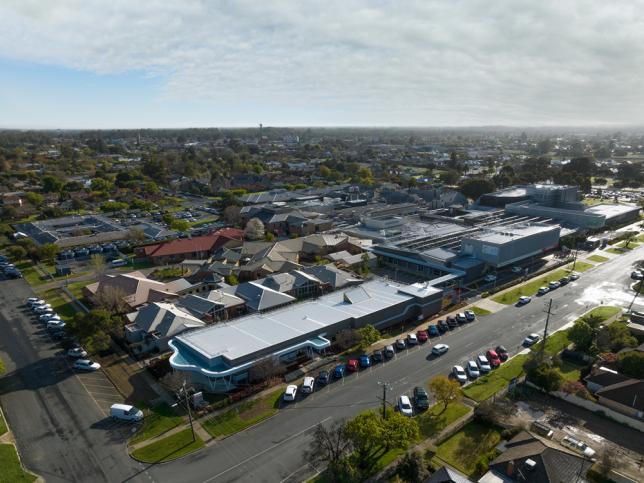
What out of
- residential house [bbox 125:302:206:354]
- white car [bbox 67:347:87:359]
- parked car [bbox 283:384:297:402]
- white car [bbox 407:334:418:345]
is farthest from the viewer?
white car [bbox 407:334:418:345]

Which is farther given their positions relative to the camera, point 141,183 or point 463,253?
point 141,183

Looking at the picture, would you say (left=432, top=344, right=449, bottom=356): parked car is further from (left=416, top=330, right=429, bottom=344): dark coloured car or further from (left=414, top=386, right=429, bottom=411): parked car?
(left=414, top=386, right=429, bottom=411): parked car

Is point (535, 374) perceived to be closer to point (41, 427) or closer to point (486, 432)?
point (486, 432)

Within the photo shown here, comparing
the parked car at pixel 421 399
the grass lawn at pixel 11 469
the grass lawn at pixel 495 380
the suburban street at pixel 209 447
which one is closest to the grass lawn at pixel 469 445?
the parked car at pixel 421 399

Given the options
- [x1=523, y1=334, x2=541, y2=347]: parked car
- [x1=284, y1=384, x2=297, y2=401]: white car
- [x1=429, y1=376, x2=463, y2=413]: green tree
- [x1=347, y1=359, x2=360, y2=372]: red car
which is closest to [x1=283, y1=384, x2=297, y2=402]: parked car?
[x1=284, y1=384, x2=297, y2=401]: white car

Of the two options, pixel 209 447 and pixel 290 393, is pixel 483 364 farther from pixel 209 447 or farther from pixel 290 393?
pixel 209 447

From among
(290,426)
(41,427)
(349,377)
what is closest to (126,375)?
(41,427)
